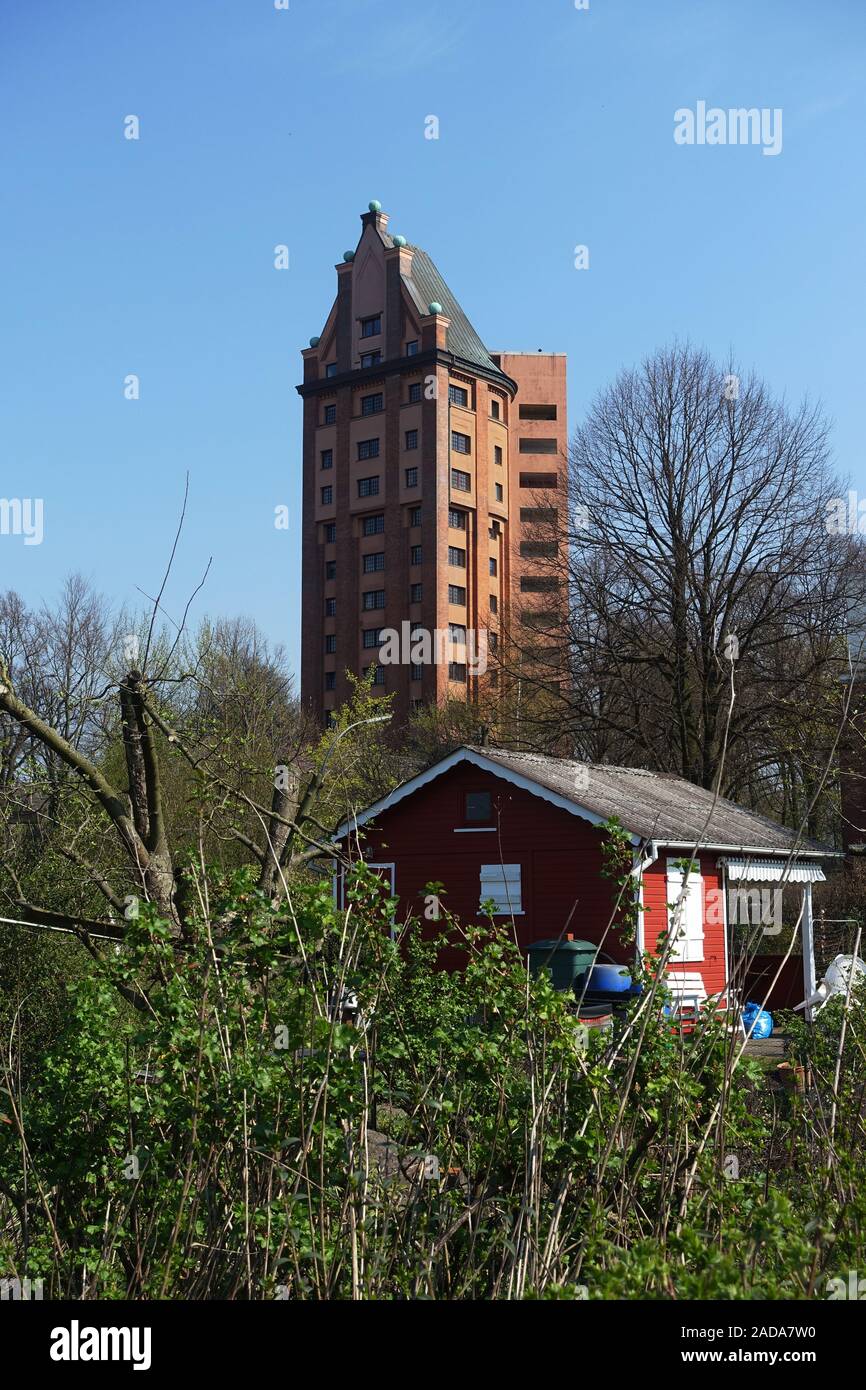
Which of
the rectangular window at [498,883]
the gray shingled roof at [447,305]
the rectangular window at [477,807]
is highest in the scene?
the gray shingled roof at [447,305]

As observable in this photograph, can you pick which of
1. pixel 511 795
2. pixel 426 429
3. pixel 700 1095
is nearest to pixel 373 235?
pixel 426 429

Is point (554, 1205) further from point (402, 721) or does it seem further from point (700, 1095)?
point (402, 721)

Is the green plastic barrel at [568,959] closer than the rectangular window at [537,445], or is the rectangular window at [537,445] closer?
the green plastic barrel at [568,959]

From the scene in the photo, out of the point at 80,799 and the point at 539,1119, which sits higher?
the point at 80,799

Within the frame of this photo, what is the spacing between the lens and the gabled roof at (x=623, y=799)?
19.9 m

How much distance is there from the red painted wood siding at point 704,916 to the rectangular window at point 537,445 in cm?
5943

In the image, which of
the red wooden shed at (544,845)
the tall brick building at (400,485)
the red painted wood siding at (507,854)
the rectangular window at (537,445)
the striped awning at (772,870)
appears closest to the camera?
the red wooden shed at (544,845)

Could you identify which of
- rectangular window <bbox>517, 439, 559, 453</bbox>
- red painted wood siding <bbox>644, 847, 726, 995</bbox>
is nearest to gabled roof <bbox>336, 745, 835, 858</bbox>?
red painted wood siding <bbox>644, 847, 726, 995</bbox>

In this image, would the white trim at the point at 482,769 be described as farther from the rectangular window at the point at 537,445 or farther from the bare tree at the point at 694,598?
the rectangular window at the point at 537,445

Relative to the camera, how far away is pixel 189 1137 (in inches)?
182

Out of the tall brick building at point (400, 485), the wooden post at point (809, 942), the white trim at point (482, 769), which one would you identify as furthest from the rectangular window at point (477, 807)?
the tall brick building at point (400, 485)

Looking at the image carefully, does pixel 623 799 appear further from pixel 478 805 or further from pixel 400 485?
pixel 400 485
